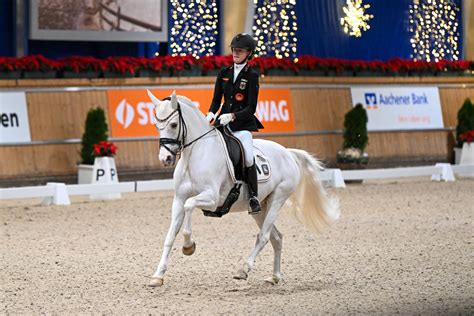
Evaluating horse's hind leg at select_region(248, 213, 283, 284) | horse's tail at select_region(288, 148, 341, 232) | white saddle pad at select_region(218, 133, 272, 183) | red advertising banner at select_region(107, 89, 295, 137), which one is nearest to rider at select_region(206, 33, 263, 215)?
white saddle pad at select_region(218, 133, 272, 183)

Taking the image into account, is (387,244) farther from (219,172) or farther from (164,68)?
(164,68)

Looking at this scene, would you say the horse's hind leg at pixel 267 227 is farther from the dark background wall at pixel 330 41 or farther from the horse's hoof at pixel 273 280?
the dark background wall at pixel 330 41

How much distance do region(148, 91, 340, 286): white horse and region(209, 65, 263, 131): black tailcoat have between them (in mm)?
245

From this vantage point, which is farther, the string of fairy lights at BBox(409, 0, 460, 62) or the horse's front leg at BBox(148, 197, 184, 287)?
the string of fairy lights at BBox(409, 0, 460, 62)

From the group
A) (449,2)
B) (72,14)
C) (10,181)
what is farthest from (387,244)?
(449,2)

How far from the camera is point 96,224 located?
11102 millimetres

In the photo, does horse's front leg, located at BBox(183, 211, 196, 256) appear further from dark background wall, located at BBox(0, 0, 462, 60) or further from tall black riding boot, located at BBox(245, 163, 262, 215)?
dark background wall, located at BBox(0, 0, 462, 60)

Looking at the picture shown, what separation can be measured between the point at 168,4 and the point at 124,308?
1148 cm

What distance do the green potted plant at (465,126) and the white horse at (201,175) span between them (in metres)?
9.71

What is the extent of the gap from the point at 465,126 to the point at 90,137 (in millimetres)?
6772

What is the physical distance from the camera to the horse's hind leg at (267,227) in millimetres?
7305

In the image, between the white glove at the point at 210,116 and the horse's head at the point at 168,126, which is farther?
the white glove at the point at 210,116

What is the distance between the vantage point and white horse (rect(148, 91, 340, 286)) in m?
7.15

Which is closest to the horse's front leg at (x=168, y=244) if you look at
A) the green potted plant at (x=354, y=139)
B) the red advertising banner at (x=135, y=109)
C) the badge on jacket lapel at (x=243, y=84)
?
the badge on jacket lapel at (x=243, y=84)
